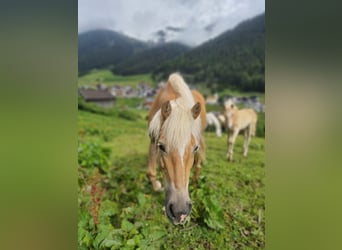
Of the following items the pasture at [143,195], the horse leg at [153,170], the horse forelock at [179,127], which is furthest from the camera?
the horse leg at [153,170]

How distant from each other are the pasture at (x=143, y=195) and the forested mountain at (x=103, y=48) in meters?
0.28

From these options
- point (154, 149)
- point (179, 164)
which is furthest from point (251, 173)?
point (154, 149)

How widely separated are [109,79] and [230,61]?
0.71m

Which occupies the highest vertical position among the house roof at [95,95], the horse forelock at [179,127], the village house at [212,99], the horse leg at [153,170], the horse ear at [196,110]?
the house roof at [95,95]

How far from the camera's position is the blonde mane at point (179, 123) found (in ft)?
5.84

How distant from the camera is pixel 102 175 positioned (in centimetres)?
209

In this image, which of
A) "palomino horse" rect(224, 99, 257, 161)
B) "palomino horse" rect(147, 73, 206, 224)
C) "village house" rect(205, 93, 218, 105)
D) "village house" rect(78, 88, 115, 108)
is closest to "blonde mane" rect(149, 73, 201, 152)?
"palomino horse" rect(147, 73, 206, 224)

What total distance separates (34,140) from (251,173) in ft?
3.85

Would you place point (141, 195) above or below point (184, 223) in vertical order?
above

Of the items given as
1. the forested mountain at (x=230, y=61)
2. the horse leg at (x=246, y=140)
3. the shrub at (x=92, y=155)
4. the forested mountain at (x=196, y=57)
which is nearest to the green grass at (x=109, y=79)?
the forested mountain at (x=196, y=57)

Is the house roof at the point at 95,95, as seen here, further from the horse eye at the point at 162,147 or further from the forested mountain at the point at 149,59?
the horse eye at the point at 162,147

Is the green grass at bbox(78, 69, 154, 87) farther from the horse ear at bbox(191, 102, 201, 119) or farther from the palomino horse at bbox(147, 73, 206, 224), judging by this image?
the horse ear at bbox(191, 102, 201, 119)

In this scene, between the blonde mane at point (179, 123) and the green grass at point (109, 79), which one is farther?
the green grass at point (109, 79)

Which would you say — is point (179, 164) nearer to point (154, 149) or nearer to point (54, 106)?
point (154, 149)
